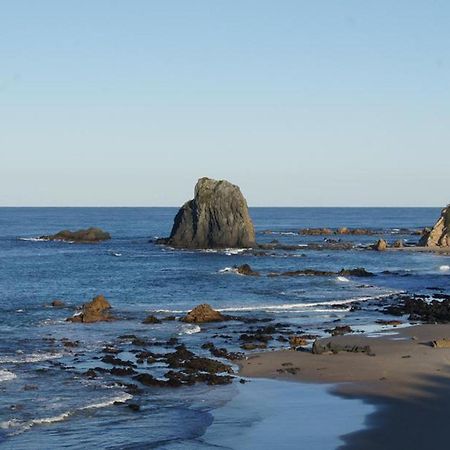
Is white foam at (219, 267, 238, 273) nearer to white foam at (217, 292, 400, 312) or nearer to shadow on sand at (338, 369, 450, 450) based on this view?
white foam at (217, 292, 400, 312)

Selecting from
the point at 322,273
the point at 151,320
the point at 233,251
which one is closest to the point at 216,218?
the point at 233,251

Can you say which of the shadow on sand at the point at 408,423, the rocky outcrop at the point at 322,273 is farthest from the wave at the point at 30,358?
the rocky outcrop at the point at 322,273

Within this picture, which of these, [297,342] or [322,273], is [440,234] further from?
[297,342]

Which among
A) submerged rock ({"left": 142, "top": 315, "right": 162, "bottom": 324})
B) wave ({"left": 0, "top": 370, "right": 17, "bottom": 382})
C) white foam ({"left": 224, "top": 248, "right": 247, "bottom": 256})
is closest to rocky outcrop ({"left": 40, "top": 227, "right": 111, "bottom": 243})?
white foam ({"left": 224, "top": 248, "right": 247, "bottom": 256})

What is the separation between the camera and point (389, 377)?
3447 centimetres

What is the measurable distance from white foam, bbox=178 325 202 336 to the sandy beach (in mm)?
8707

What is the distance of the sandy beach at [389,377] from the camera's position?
83.5 ft

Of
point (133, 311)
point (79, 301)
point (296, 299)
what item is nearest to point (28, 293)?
point (79, 301)

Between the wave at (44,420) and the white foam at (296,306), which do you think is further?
the white foam at (296,306)

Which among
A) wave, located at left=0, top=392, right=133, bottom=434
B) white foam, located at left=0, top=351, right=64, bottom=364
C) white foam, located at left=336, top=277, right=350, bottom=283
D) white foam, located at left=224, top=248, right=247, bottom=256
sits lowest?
white foam, located at left=0, top=351, right=64, bottom=364

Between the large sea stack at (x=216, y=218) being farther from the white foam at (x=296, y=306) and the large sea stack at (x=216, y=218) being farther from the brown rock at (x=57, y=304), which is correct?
the brown rock at (x=57, y=304)

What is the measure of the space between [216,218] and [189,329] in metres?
73.2

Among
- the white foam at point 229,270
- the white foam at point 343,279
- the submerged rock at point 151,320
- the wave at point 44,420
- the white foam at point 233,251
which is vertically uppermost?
the white foam at point 233,251

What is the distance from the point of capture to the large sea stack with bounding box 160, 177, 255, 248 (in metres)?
121
